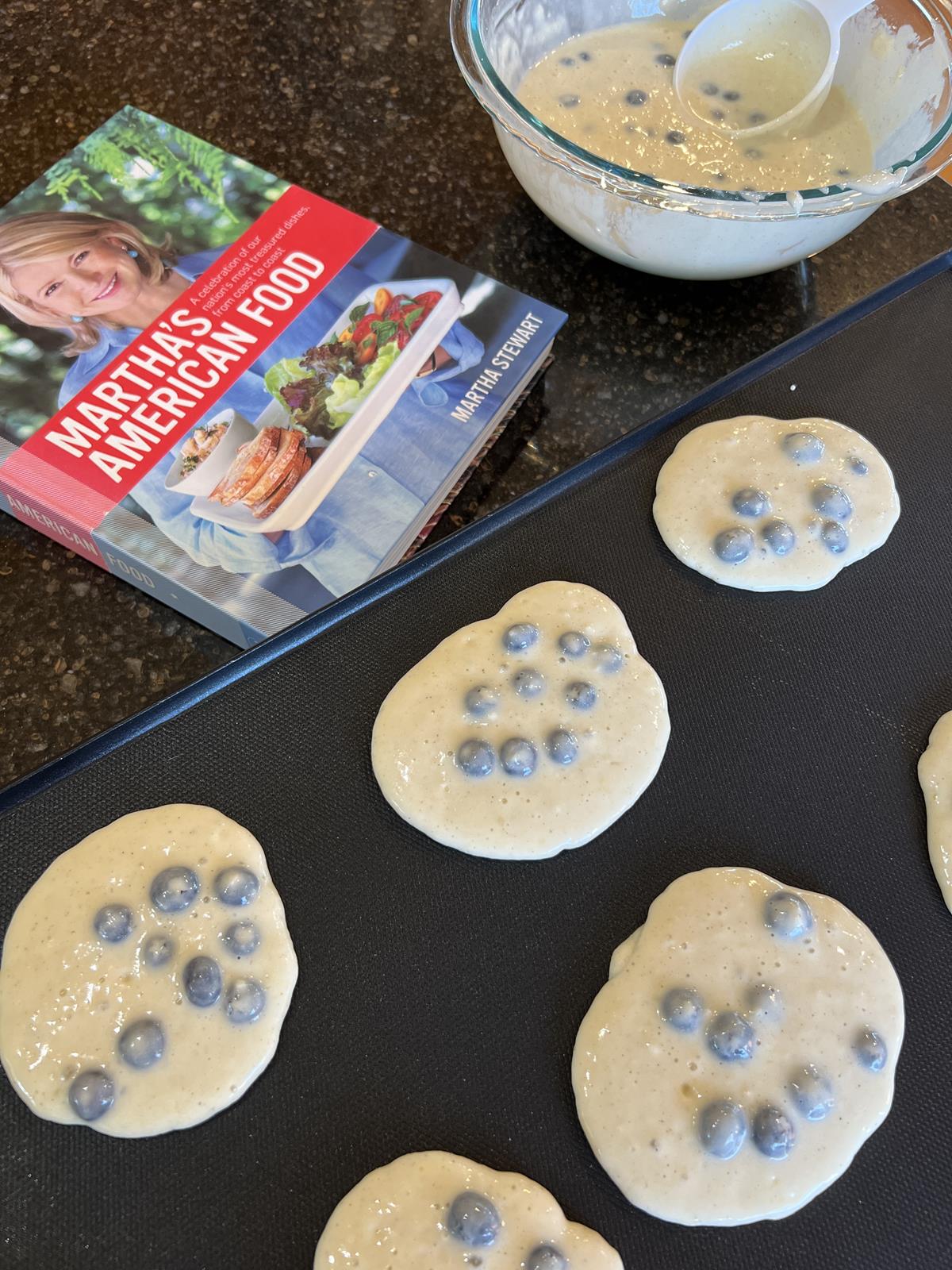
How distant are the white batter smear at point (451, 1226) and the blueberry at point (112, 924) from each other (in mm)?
138

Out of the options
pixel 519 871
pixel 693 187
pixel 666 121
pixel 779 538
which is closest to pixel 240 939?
pixel 519 871

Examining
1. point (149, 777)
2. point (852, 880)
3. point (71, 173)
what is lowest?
point (852, 880)

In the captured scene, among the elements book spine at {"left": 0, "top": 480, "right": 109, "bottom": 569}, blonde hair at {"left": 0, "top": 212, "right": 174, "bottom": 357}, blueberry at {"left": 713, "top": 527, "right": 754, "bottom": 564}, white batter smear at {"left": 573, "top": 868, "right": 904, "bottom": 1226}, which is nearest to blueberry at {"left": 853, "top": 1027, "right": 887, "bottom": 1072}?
white batter smear at {"left": 573, "top": 868, "right": 904, "bottom": 1226}

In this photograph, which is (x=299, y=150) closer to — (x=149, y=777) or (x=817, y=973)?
(x=149, y=777)

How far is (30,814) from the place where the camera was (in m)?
0.44

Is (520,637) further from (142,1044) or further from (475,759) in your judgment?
(142,1044)

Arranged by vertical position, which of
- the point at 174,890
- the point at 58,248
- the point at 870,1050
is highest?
the point at 58,248

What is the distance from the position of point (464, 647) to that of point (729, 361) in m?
0.33

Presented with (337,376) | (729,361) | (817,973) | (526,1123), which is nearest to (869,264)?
(729,361)

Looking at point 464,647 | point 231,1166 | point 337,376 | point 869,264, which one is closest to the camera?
point 231,1166

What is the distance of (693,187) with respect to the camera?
1.82 feet

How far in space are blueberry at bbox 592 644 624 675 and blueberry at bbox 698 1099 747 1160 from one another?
20 centimetres

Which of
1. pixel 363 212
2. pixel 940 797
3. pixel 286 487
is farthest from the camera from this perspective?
pixel 363 212

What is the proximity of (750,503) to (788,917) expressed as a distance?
22 centimetres
